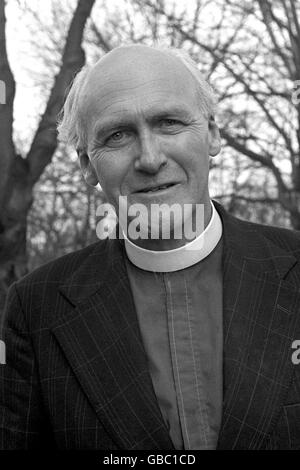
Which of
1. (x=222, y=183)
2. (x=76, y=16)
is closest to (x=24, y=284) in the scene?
(x=76, y=16)

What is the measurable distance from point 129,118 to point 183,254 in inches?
19.1

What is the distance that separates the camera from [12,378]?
7.46 feet

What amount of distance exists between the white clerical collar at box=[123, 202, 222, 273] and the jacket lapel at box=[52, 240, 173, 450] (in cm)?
9

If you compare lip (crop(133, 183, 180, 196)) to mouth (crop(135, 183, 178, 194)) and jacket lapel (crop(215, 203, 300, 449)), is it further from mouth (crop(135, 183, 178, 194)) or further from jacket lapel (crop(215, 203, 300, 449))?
jacket lapel (crop(215, 203, 300, 449))

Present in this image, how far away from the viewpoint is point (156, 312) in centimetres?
230

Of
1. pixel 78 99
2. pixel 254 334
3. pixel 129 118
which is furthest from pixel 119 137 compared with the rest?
pixel 254 334

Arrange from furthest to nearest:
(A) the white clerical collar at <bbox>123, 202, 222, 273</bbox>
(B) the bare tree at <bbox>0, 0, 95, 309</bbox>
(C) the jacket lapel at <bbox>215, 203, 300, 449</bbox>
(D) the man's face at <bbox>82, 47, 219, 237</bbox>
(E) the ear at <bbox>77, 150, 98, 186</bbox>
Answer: (B) the bare tree at <bbox>0, 0, 95, 309</bbox>
(E) the ear at <bbox>77, 150, 98, 186</bbox>
(A) the white clerical collar at <bbox>123, 202, 222, 273</bbox>
(D) the man's face at <bbox>82, 47, 219, 237</bbox>
(C) the jacket lapel at <bbox>215, 203, 300, 449</bbox>

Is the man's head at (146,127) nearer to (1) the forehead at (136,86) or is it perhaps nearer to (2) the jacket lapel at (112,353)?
(1) the forehead at (136,86)

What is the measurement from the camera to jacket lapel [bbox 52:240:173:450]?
2074 millimetres

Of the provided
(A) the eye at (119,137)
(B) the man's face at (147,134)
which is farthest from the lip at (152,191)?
(A) the eye at (119,137)

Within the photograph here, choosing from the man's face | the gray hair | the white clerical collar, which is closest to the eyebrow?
the man's face

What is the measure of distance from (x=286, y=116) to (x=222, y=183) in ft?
6.18

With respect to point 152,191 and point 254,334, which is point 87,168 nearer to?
point 152,191

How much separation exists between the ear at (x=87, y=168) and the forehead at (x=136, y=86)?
16cm
